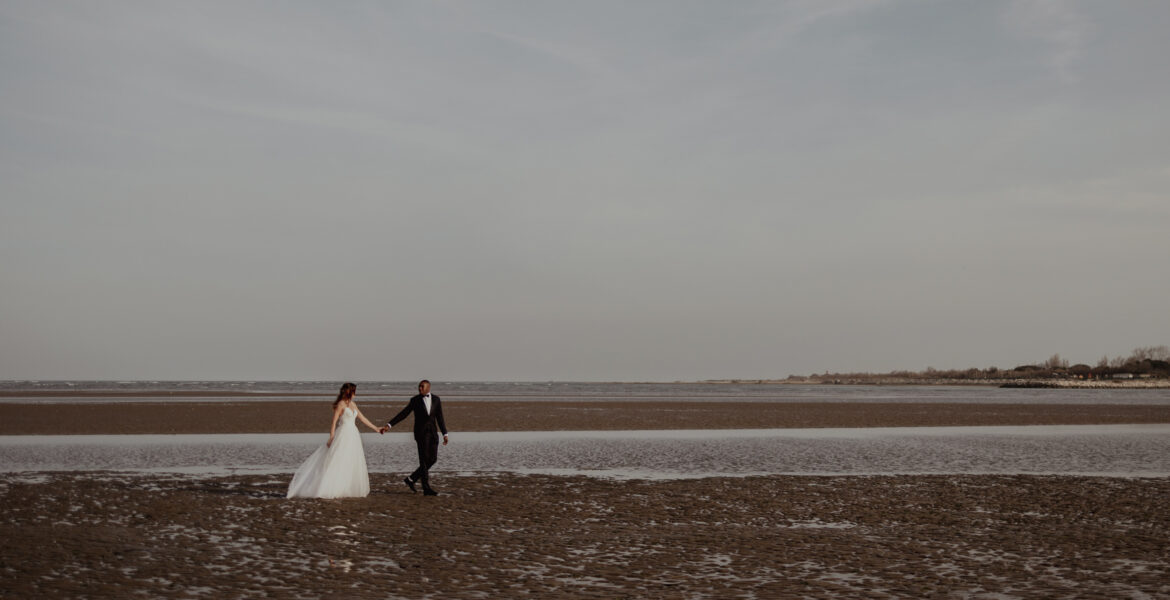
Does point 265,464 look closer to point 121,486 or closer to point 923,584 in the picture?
point 121,486

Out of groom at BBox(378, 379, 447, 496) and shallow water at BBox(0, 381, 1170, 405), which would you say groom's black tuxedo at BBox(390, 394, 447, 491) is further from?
shallow water at BBox(0, 381, 1170, 405)

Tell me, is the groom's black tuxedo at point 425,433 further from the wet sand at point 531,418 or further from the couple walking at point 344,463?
the wet sand at point 531,418

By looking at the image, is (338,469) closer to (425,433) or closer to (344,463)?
(344,463)

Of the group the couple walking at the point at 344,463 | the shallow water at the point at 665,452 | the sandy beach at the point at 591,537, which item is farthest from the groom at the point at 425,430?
the shallow water at the point at 665,452

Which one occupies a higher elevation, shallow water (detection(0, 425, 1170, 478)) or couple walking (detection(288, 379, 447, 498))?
couple walking (detection(288, 379, 447, 498))

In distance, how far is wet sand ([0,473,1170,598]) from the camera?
10.0 metres

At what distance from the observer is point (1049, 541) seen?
13164 millimetres

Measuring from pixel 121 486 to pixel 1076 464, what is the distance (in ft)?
74.4

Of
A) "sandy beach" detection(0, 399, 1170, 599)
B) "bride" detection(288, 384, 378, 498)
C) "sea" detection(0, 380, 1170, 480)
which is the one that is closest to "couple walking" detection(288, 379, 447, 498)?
"bride" detection(288, 384, 378, 498)

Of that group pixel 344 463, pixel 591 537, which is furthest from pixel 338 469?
pixel 591 537

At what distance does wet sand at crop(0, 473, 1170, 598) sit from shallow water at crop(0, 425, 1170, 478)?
3.34 metres

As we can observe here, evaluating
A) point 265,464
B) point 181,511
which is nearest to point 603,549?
point 181,511

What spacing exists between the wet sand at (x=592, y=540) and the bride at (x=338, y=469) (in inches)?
17.1

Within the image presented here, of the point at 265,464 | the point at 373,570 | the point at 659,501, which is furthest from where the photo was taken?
the point at 265,464
